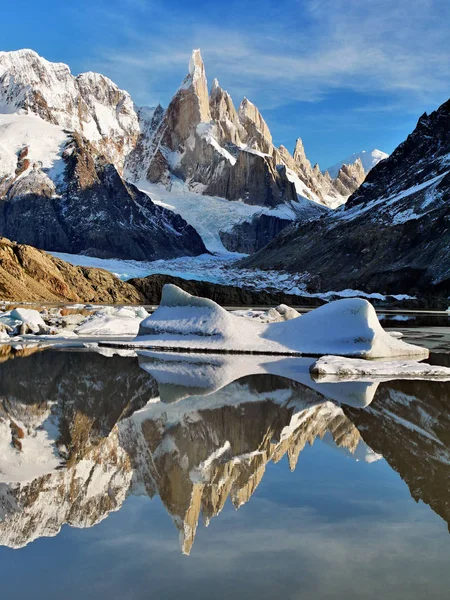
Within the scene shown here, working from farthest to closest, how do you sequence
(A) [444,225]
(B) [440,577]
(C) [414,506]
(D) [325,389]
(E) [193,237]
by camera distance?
(E) [193,237], (A) [444,225], (D) [325,389], (C) [414,506], (B) [440,577]

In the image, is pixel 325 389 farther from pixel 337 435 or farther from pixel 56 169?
pixel 56 169

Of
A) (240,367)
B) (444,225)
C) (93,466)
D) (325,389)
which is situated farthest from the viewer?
(444,225)

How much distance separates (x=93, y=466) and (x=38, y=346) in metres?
14.7

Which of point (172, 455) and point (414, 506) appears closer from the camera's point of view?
point (414, 506)

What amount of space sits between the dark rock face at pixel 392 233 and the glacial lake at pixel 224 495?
7282 cm

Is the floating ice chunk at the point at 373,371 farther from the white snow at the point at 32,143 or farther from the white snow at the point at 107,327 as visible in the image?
the white snow at the point at 32,143

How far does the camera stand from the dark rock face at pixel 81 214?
165750 millimetres

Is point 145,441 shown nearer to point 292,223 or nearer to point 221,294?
point 221,294

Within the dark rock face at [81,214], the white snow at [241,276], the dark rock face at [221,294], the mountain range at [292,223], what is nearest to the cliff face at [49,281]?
the dark rock face at [221,294]

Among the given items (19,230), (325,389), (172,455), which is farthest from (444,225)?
(19,230)

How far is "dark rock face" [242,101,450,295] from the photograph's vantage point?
87.2 m

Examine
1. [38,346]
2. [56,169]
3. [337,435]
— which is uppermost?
[56,169]

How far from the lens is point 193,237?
194750mm

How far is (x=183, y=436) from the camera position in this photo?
8.38 metres
